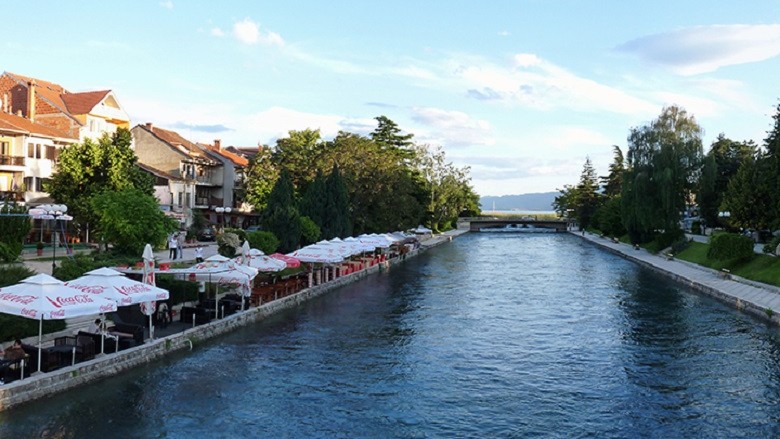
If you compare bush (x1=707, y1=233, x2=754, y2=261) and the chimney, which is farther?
the chimney

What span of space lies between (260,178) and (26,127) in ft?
92.4

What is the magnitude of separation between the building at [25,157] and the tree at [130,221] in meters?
23.5

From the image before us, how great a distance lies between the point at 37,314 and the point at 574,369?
55.8ft

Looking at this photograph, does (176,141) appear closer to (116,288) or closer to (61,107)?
(61,107)

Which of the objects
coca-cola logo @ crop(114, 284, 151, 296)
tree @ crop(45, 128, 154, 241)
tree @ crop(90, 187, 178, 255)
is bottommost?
coca-cola logo @ crop(114, 284, 151, 296)

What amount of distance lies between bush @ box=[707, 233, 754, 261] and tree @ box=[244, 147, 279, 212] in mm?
47481

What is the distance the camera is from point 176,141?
84.2 m

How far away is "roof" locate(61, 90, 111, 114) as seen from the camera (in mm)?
64625

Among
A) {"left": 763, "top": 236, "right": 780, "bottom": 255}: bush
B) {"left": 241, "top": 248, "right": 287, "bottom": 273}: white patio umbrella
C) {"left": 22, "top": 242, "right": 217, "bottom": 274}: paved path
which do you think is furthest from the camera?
{"left": 763, "top": 236, "right": 780, "bottom": 255}: bush

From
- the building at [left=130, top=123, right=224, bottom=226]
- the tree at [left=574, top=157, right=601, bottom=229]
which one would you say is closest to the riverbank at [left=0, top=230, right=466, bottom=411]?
the building at [left=130, top=123, right=224, bottom=226]

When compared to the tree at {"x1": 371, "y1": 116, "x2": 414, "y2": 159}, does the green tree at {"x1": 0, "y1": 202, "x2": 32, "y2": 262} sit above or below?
below

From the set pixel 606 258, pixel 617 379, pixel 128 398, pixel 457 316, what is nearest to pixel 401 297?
pixel 457 316

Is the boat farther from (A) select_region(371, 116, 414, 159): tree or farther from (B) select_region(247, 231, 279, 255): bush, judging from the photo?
(B) select_region(247, 231, 279, 255): bush

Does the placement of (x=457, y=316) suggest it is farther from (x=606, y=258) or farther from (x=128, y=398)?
(x=606, y=258)
